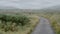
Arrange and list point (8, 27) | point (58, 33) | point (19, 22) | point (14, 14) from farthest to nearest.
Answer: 1. point (14, 14)
2. point (19, 22)
3. point (8, 27)
4. point (58, 33)

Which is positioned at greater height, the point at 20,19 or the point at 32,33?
the point at 32,33

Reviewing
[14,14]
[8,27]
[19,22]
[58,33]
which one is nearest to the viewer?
[58,33]

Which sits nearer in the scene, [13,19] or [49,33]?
[49,33]

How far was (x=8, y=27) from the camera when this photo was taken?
1730 cm

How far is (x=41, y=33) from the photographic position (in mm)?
15094

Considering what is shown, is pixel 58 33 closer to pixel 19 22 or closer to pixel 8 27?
pixel 8 27

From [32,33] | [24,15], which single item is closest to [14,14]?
[24,15]

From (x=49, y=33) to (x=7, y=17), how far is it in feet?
26.6

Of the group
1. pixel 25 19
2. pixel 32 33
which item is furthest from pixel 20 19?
pixel 32 33

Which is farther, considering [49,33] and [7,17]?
[7,17]

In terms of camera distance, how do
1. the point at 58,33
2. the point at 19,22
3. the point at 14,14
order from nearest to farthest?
the point at 58,33
the point at 19,22
the point at 14,14

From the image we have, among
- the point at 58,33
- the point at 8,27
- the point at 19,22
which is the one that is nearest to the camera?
the point at 58,33

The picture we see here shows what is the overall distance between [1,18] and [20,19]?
2.05m

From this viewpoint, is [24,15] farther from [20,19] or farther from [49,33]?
[49,33]
